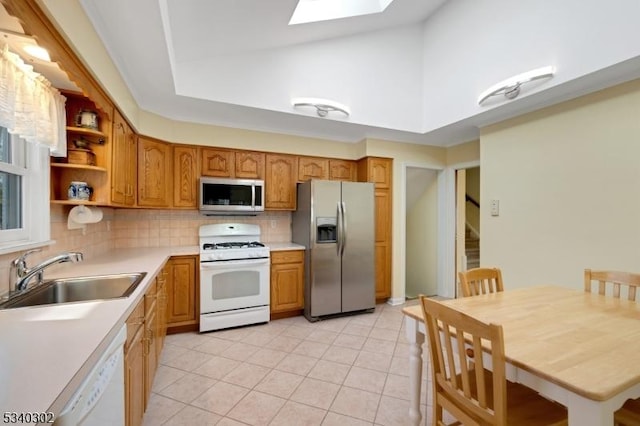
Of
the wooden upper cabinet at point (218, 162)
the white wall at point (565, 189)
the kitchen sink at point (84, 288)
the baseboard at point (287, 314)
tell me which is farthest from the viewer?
the baseboard at point (287, 314)

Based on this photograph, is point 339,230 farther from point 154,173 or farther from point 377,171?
point 154,173

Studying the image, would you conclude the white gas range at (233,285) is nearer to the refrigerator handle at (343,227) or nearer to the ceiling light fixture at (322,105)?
the refrigerator handle at (343,227)

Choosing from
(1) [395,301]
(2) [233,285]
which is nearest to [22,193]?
(2) [233,285]

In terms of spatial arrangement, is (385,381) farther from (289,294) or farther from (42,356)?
(42,356)

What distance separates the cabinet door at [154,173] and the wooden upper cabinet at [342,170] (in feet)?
6.72

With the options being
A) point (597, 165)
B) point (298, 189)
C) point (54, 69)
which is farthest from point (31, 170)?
point (597, 165)

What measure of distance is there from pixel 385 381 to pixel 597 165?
255cm

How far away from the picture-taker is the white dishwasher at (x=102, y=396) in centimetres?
73

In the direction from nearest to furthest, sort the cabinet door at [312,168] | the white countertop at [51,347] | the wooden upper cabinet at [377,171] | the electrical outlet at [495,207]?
1. the white countertop at [51,347]
2. the electrical outlet at [495,207]
3. the cabinet door at [312,168]
4. the wooden upper cabinet at [377,171]

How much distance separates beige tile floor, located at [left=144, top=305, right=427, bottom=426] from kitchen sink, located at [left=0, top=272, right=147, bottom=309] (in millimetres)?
854

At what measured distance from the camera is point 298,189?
3674 mm

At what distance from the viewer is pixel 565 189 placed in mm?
2547

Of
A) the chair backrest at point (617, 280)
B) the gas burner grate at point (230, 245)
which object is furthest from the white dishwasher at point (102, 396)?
the chair backrest at point (617, 280)

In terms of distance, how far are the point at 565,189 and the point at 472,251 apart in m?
2.68
